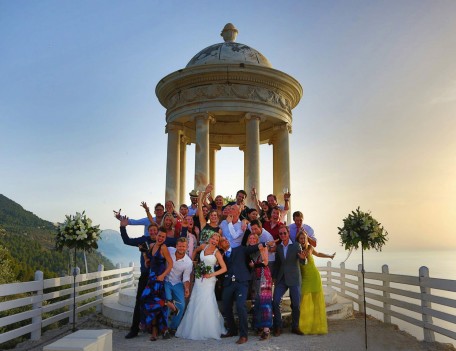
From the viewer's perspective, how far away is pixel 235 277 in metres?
9.19

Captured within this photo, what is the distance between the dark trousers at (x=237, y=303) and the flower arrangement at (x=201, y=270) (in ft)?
1.93

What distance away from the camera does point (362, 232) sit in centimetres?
1050

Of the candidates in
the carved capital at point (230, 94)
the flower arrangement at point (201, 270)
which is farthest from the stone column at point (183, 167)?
the flower arrangement at point (201, 270)

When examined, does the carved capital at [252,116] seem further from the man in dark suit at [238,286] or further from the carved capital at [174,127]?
the man in dark suit at [238,286]

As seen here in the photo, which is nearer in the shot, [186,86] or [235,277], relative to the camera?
[235,277]

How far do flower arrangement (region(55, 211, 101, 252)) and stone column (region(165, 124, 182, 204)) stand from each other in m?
8.32

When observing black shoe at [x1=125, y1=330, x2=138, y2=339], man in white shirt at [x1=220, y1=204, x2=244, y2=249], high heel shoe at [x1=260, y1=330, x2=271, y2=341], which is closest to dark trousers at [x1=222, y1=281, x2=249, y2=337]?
high heel shoe at [x1=260, y1=330, x2=271, y2=341]

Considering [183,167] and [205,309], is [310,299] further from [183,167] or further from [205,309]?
[183,167]

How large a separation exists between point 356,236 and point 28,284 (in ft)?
26.8

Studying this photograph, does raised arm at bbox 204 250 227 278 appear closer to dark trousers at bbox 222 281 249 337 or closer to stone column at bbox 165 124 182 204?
dark trousers at bbox 222 281 249 337

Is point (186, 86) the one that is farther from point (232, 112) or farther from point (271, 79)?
point (271, 79)

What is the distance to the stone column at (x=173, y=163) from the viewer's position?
65.4 feet

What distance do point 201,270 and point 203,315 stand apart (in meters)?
1.01

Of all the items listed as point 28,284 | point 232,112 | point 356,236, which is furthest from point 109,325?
point 232,112
